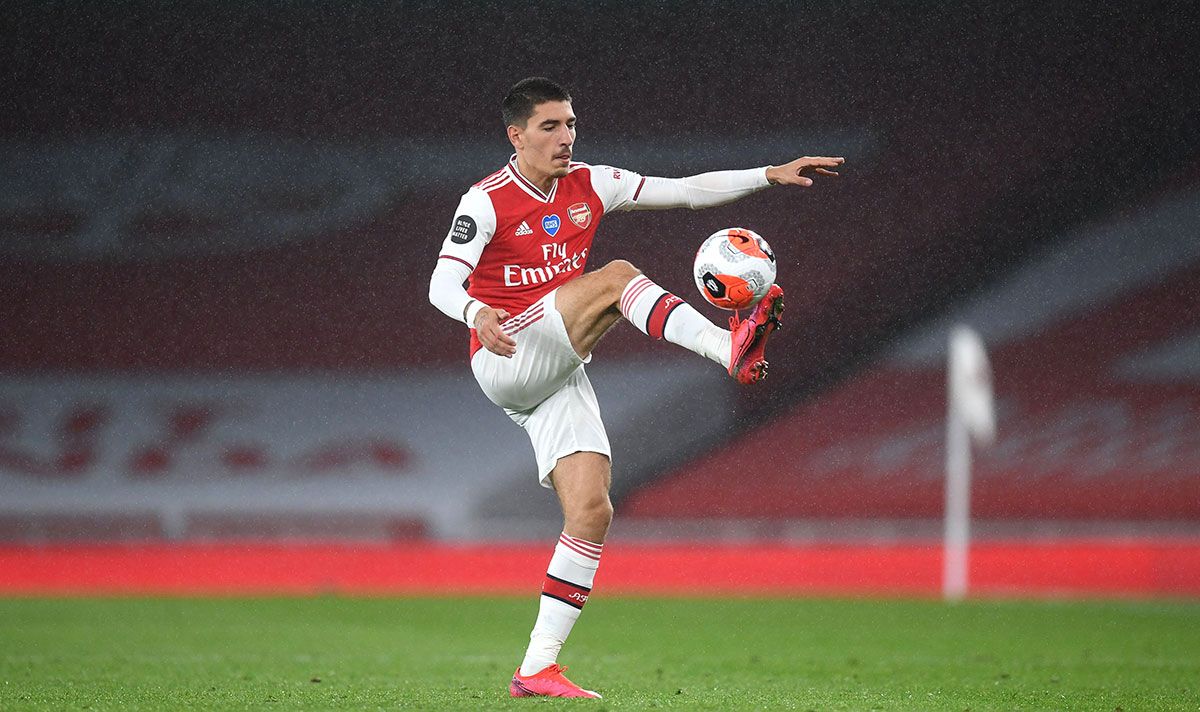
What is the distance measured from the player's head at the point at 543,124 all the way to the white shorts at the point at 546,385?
17.7 inches

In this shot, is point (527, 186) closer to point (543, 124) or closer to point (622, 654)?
point (543, 124)

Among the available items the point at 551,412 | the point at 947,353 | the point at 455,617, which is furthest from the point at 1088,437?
the point at 551,412

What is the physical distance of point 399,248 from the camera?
1780 centimetres

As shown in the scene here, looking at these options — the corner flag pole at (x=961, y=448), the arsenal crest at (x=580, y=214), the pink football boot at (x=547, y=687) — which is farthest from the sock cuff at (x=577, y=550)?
the corner flag pole at (x=961, y=448)

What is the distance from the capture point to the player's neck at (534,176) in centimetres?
442

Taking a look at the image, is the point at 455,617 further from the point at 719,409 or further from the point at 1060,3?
the point at 1060,3

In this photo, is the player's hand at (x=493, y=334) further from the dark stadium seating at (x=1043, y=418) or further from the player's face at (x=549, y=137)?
the dark stadium seating at (x=1043, y=418)

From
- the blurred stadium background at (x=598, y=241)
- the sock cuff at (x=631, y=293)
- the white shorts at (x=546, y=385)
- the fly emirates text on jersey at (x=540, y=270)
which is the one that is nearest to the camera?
the sock cuff at (x=631, y=293)

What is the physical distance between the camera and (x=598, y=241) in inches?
677

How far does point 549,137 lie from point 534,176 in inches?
5.4

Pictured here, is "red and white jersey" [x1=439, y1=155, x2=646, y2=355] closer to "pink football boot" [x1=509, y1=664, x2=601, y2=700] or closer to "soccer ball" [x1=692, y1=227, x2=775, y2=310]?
"soccer ball" [x1=692, y1=227, x2=775, y2=310]

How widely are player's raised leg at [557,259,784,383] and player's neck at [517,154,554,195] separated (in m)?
0.37

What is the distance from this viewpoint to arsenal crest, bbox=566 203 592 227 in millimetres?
4492

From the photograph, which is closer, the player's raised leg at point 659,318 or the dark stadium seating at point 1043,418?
the player's raised leg at point 659,318
